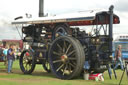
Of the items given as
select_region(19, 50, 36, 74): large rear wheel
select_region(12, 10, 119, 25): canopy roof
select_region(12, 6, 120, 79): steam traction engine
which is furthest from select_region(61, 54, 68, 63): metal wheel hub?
select_region(19, 50, 36, 74): large rear wheel

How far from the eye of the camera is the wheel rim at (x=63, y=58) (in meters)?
10.2

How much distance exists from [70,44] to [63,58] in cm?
66

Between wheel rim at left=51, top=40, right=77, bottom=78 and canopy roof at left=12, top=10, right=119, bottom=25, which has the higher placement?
canopy roof at left=12, top=10, right=119, bottom=25

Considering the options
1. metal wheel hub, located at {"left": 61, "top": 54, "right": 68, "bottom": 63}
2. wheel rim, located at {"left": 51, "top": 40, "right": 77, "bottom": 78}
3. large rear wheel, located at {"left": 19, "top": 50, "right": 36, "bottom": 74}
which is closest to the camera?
wheel rim, located at {"left": 51, "top": 40, "right": 77, "bottom": 78}

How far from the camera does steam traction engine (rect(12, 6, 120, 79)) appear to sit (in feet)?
33.4

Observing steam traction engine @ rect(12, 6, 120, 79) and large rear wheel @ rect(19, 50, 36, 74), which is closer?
steam traction engine @ rect(12, 6, 120, 79)

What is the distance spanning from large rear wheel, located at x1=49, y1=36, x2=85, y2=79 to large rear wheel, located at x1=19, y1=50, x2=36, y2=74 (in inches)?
48.3

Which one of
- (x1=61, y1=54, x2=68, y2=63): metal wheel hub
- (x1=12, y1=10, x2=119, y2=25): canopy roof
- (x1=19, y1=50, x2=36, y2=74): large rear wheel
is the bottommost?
(x1=19, y1=50, x2=36, y2=74): large rear wheel

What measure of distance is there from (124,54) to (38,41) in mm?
7724

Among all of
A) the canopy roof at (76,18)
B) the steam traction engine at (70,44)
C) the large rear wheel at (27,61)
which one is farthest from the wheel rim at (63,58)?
the large rear wheel at (27,61)

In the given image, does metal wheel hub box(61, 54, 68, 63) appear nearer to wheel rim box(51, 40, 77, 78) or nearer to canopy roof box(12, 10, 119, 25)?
wheel rim box(51, 40, 77, 78)

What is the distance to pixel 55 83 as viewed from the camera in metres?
9.09

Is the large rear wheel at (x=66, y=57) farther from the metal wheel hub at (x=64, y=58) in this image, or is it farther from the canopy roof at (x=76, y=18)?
the canopy roof at (x=76, y=18)

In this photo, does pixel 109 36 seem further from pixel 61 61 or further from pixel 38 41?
pixel 38 41
